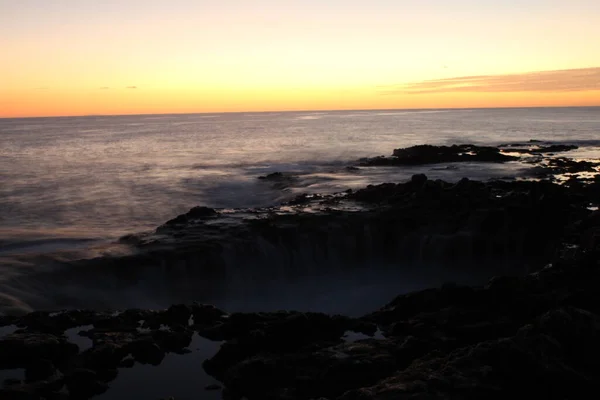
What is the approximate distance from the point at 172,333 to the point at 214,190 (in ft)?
75.7

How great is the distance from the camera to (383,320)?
10.4 metres

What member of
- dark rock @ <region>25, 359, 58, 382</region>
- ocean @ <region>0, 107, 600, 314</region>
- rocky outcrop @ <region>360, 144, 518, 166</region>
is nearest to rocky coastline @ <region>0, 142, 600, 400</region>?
dark rock @ <region>25, 359, 58, 382</region>

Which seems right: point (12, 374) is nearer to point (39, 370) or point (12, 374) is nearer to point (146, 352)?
point (39, 370)

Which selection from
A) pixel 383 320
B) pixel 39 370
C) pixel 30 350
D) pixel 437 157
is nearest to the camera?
pixel 39 370

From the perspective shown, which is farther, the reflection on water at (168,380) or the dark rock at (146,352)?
the dark rock at (146,352)

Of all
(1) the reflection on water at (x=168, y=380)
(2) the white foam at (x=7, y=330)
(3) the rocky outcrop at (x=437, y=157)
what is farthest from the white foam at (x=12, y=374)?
(3) the rocky outcrop at (x=437, y=157)

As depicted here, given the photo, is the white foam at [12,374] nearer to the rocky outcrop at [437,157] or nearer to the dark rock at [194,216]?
the dark rock at [194,216]

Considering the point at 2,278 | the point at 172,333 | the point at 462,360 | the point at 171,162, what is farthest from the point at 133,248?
the point at 171,162

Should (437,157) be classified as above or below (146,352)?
above

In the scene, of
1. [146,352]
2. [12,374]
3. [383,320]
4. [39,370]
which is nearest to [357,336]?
[383,320]

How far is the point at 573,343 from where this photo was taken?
267 inches

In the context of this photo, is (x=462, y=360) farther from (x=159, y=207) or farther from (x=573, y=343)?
(x=159, y=207)

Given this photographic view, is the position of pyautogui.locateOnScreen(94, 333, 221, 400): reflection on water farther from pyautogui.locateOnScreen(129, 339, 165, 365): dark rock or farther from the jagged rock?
the jagged rock

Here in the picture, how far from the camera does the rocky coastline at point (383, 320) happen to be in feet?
21.5
